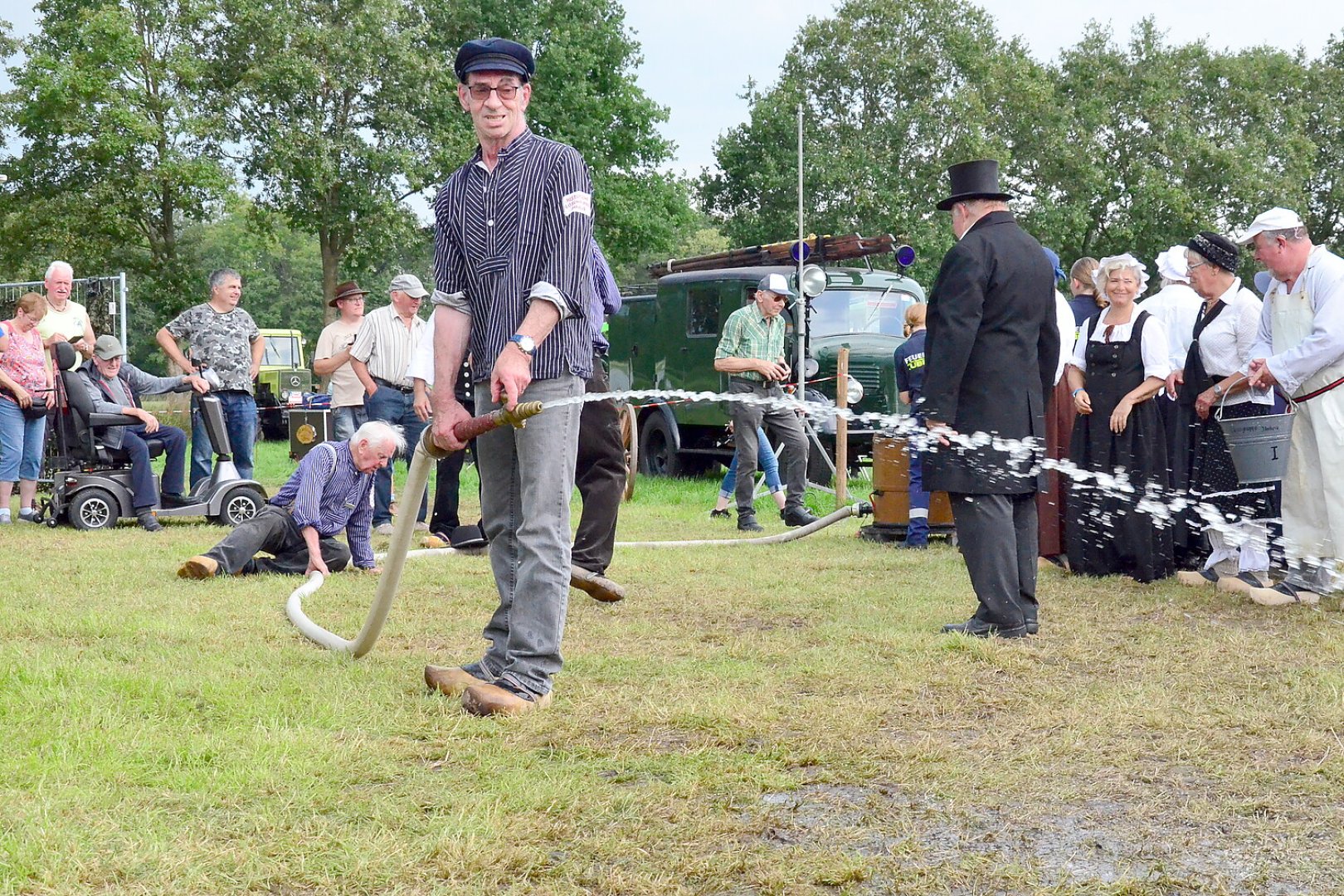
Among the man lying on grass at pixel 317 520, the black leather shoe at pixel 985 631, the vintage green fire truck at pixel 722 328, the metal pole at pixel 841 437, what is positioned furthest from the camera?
the vintage green fire truck at pixel 722 328

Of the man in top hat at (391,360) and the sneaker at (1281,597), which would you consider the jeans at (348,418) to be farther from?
the sneaker at (1281,597)

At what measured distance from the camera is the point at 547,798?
3.30 m

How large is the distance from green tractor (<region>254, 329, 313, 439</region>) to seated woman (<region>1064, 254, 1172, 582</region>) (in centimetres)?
2064

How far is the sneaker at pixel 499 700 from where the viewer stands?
411 centimetres

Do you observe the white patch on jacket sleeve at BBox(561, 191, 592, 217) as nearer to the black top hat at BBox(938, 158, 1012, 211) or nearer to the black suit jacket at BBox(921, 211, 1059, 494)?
the black suit jacket at BBox(921, 211, 1059, 494)

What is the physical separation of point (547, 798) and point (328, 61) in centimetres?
3181

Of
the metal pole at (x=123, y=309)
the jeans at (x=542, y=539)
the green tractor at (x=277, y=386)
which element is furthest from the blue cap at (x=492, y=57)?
the green tractor at (x=277, y=386)

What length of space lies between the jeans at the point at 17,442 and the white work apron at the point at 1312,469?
8818 mm

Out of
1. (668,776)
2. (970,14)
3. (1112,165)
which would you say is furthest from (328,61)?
(668,776)

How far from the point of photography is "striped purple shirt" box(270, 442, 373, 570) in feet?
24.0

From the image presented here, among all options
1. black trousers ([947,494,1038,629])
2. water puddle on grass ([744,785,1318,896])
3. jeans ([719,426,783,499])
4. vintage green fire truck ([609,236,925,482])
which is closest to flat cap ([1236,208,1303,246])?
black trousers ([947,494,1038,629])

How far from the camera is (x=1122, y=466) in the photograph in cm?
766

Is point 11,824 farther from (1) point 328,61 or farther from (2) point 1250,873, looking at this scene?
(1) point 328,61

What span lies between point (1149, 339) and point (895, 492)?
2.50 meters
